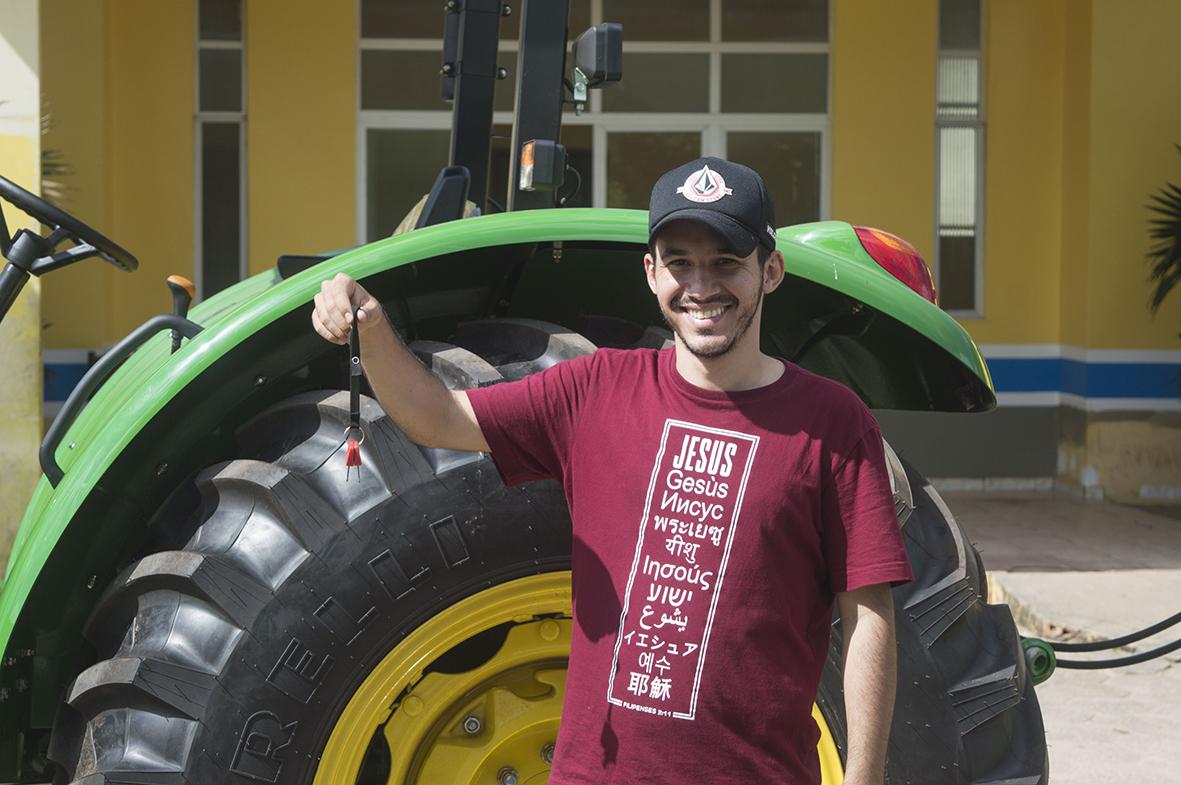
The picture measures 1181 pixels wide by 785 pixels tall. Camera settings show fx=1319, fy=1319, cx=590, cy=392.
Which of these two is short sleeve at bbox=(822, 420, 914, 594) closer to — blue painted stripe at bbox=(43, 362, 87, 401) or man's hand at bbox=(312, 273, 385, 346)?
man's hand at bbox=(312, 273, 385, 346)

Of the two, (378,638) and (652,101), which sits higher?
(652,101)

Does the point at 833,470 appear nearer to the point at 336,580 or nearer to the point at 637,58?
the point at 336,580

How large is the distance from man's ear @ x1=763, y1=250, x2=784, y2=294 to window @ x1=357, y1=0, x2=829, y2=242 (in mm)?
8043

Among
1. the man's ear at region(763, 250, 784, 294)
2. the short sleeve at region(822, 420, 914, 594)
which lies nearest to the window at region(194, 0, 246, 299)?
the man's ear at region(763, 250, 784, 294)

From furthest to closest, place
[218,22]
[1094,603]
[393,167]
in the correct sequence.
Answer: [393,167]
[218,22]
[1094,603]

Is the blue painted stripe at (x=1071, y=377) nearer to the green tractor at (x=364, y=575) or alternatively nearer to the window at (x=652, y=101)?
the window at (x=652, y=101)

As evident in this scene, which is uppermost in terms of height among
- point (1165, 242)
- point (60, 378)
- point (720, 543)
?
point (1165, 242)

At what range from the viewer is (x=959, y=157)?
10156 mm

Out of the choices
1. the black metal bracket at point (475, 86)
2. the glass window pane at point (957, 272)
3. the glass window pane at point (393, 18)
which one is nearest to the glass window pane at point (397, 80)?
the glass window pane at point (393, 18)

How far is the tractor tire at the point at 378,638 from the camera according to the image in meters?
2.20

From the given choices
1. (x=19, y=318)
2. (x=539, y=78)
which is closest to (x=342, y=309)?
(x=539, y=78)

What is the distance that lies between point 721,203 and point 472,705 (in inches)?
41.5

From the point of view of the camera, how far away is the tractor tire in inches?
86.5

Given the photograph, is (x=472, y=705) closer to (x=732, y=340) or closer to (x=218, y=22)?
(x=732, y=340)
